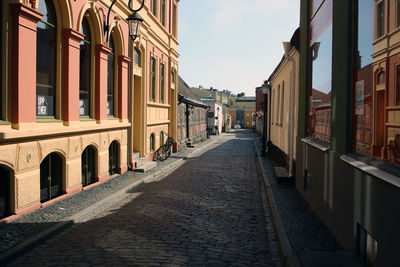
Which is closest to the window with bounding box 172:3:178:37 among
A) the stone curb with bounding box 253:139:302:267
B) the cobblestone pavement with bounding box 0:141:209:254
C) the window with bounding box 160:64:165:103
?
the window with bounding box 160:64:165:103

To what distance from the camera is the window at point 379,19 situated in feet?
12.7

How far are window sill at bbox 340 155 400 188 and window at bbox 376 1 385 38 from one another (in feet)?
4.70

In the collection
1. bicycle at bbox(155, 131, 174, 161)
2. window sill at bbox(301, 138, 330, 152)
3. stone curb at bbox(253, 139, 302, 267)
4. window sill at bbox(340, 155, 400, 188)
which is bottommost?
stone curb at bbox(253, 139, 302, 267)

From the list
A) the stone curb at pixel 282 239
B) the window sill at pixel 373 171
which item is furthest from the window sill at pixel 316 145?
the stone curb at pixel 282 239

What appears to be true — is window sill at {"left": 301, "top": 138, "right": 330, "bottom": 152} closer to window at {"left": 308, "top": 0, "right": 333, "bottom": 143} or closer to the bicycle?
window at {"left": 308, "top": 0, "right": 333, "bottom": 143}

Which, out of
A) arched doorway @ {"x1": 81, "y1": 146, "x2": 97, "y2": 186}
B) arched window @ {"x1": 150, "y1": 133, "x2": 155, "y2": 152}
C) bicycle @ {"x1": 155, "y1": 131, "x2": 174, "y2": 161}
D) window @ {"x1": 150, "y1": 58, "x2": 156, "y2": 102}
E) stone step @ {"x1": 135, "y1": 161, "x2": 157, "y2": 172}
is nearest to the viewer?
arched doorway @ {"x1": 81, "y1": 146, "x2": 97, "y2": 186}

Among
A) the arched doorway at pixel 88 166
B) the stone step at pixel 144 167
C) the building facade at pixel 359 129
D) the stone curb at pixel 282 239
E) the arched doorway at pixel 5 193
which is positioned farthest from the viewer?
the stone step at pixel 144 167

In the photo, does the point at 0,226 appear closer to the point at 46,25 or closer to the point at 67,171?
the point at 67,171

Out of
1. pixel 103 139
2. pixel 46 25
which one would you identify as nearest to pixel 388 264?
pixel 46 25

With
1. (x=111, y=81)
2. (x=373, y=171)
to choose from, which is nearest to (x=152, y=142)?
(x=111, y=81)

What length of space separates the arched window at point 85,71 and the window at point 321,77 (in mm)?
5570

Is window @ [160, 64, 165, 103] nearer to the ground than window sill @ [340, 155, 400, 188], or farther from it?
farther from it

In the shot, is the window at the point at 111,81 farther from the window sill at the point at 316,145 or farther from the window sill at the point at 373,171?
the window sill at the point at 373,171

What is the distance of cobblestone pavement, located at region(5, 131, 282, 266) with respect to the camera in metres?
4.91
